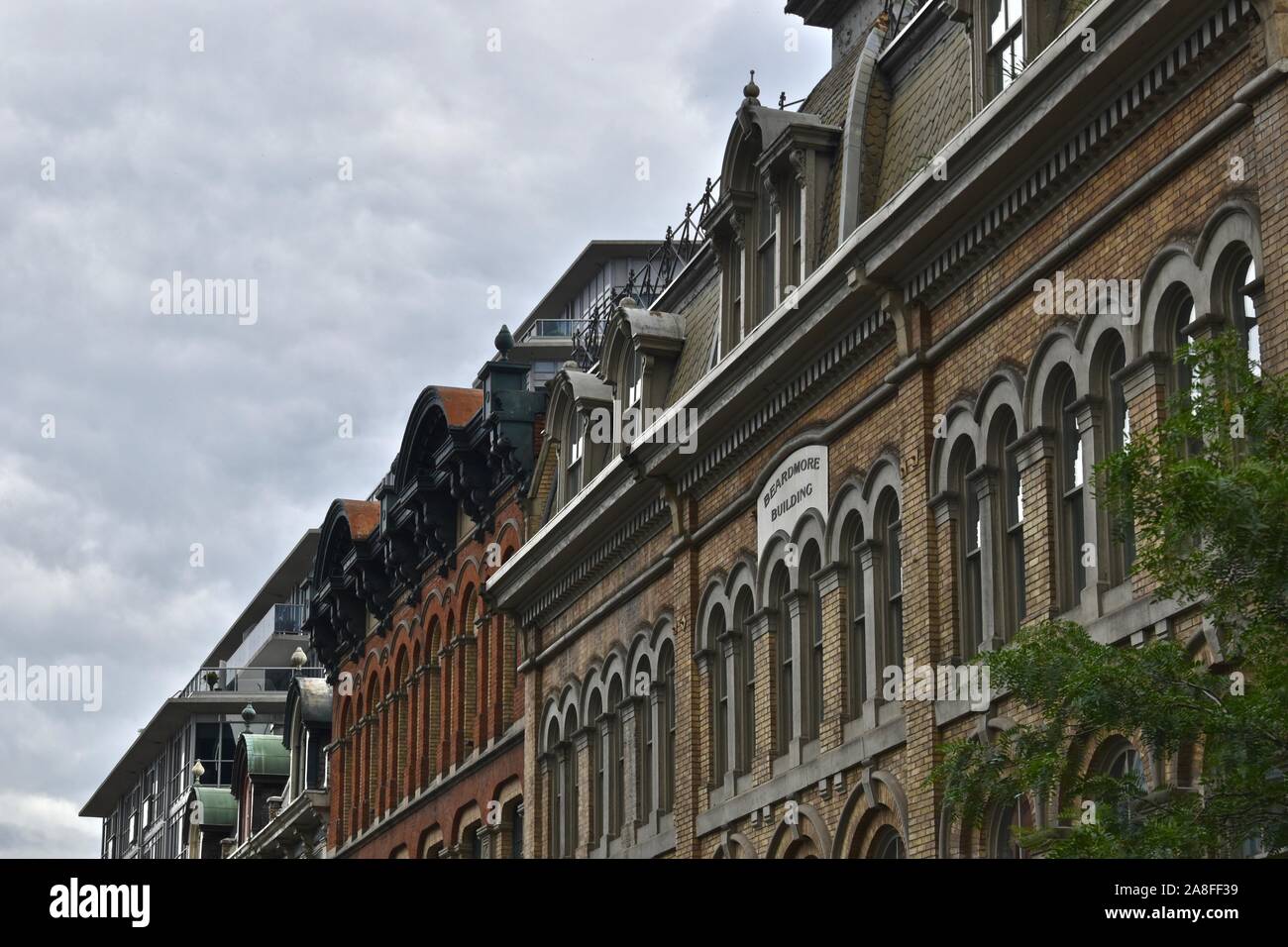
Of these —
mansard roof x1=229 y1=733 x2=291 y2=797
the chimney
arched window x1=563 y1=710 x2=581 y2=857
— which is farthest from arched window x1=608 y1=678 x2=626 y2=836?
mansard roof x1=229 y1=733 x2=291 y2=797

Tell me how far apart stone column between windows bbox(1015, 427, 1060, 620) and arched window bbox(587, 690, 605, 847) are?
14.2 meters

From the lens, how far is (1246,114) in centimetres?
1842

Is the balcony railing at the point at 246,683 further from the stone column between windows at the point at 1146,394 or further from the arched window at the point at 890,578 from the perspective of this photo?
the stone column between windows at the point at 1146,394

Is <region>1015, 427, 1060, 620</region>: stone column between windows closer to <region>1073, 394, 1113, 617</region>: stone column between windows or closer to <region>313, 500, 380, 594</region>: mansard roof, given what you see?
<region>1073, 394, 1113, 617</region>: stone column between windows

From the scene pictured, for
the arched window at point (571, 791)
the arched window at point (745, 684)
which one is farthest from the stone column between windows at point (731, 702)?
the arched window at point (571, 791)

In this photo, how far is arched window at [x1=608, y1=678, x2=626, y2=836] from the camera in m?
34.4

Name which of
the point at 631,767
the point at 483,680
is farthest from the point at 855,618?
the point at 483,680

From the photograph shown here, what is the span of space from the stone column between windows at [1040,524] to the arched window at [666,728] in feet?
36.2

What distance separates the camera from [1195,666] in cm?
1457

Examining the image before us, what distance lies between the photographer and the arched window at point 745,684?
2942 cm

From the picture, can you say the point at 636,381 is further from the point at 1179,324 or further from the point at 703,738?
the point at 1179,324

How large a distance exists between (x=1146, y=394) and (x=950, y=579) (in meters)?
4.43
